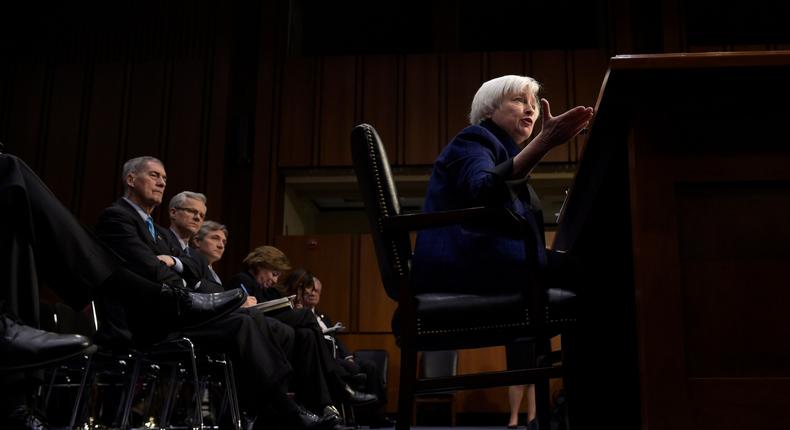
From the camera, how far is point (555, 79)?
7727mm

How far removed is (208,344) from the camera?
3.50 meters

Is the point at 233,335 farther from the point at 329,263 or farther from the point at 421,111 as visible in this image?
the point at 421,111

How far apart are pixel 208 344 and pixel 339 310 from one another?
4.15m

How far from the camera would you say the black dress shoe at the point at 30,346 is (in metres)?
1.75

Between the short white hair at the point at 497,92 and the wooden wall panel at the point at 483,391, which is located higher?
the short white hair at the point at 497,92

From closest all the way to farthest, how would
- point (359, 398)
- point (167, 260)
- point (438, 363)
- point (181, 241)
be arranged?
point (167, 260) < point (181, 241) < point (359, 398) < point (438, 363)

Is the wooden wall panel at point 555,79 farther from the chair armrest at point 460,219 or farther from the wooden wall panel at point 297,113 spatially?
the chair armrest at point 460,219

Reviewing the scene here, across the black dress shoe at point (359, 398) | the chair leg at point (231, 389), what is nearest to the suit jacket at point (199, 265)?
the chair leg at point (231, 389)

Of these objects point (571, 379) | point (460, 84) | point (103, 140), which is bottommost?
point (571, 379)

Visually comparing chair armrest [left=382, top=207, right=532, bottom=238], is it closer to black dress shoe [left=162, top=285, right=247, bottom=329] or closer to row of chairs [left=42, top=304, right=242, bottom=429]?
black dress shoe [left=162, top=285, right=247, bottom=329]

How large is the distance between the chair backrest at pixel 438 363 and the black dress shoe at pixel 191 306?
14.5 feet

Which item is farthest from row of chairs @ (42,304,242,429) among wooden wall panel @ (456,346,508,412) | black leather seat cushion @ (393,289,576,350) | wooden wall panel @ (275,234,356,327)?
wooden wall panel @ (456,346,508,412)

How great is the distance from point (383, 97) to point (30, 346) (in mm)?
6374

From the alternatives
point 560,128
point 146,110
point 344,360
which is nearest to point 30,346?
point 560,128
